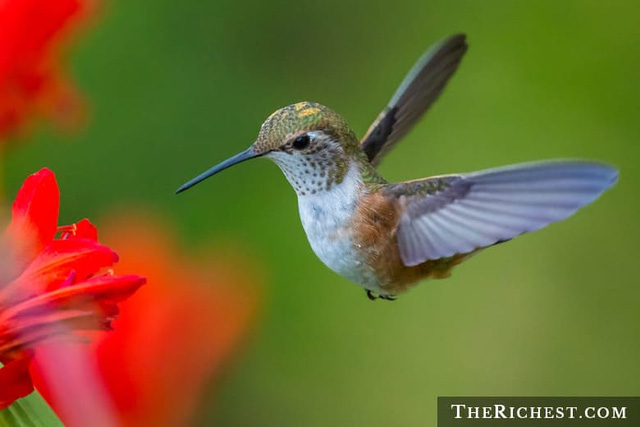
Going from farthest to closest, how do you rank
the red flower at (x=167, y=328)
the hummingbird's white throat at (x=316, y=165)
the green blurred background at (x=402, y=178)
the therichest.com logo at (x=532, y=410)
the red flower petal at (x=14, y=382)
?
the green blurred background at (x=402, y=178) → the therichest.com logo at (x=532, y=410) → the red flower at (x=167, y=328) → the hummingbird's white throat at (x=316, y=165) → the red flower petal at (x=14, y=382)

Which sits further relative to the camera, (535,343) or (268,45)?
(268,45)

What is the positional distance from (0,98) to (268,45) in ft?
3.08

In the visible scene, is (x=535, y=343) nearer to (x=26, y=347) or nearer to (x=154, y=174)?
(x=154, y=174)

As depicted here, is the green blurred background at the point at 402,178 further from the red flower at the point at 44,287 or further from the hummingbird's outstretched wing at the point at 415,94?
the red flower at the point at 44,287

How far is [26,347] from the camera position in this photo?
0.54 meters

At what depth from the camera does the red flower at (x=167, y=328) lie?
1.09m

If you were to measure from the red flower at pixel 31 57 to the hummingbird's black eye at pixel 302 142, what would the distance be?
1.70ft

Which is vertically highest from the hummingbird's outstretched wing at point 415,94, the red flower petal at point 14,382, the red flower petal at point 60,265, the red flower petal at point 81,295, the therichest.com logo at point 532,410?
the hummingbird's outstretched wing at point 415,94

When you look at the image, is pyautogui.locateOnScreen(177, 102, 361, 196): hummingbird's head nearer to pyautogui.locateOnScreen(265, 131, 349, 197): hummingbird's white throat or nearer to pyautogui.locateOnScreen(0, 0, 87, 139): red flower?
pyautogui.locateOnScreen(265, 131, 349, 197): hummingbird's white throat

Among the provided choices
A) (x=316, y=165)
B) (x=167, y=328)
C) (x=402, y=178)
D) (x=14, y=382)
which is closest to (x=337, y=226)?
(x=316, y=165)

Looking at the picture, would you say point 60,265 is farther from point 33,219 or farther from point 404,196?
point 404,196

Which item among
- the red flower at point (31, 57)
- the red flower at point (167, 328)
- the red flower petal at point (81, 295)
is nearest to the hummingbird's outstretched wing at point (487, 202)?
the red flower petal at point (81, 295)

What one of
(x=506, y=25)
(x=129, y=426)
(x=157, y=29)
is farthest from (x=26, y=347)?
(x=506, y=25)

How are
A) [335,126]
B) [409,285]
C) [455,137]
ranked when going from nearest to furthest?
[335,126]
[409,285]
[455,137]
